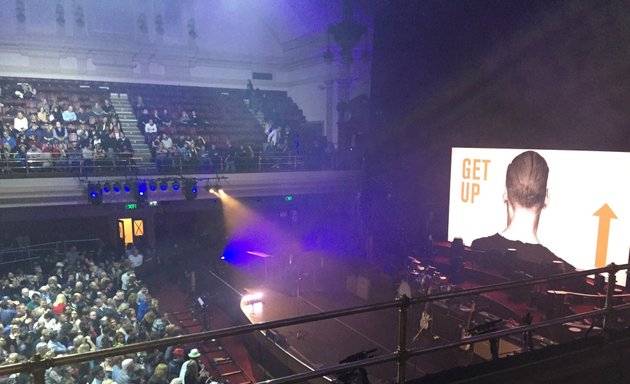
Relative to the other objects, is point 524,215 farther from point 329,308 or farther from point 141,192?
point 141,192

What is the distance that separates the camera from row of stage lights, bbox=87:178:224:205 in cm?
1152

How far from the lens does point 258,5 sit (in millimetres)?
18844

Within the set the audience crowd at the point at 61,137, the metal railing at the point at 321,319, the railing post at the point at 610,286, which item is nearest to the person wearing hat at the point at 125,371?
the metal railing at the point at 321,319

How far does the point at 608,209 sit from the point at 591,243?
76cm

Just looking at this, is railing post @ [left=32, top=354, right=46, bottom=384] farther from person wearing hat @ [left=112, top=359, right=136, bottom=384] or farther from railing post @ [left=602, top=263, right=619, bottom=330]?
person wearing hat @ [left=112, top=359, right=136, bottom=384]

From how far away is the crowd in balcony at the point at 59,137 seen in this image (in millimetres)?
11125

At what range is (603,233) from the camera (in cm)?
864

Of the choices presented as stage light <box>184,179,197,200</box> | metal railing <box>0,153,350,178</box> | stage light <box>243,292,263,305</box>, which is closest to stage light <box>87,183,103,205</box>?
metal railing <box>0,153,350,178</box>

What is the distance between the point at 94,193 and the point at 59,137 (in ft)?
7.05

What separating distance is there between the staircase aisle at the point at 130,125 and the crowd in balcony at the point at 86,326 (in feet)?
12.9

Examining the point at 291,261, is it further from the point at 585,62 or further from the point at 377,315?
the point at 585,62

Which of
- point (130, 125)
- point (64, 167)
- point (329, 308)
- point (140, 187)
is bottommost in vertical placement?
point (329, 308)

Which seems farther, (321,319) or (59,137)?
(59,137)

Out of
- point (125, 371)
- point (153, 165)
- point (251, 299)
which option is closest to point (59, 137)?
point (153, 165)
